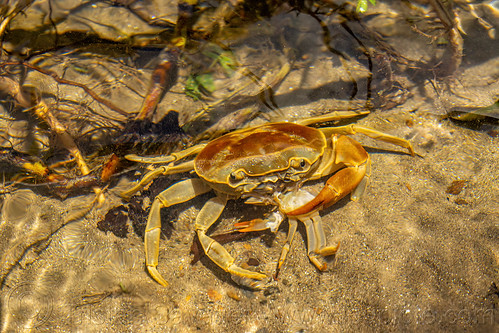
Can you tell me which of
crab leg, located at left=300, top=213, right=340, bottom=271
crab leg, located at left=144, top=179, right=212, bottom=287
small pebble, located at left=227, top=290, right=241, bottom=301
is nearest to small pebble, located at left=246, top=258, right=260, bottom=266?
small pebble, located at left=227, top=290, right=241, bottom=301

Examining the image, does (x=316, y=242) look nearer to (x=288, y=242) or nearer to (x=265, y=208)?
(x=288, y=242)

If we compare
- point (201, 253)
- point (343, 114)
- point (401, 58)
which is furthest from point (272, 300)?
point (401, 58)

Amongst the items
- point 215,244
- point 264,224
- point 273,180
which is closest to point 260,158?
point 273,180

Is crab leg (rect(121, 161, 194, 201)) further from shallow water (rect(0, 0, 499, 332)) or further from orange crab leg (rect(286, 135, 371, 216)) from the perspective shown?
orange crab leg (rect(286, 135, 371, 216))

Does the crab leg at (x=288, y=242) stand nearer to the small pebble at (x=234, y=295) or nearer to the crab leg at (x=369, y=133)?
the small pebble at (x=234, y=295)

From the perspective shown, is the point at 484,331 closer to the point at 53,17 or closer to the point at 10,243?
the point at 10,243

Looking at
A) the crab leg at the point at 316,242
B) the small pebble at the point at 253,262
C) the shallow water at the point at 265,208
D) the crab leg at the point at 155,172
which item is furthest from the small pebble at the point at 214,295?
the crab leg at the point at 155,172

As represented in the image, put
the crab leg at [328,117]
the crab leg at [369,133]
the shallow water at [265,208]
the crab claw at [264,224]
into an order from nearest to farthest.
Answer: the shallow water at [265,208] < the crab claw at [264,224] < the crab leg at [369,133] < the crab leg at [328,117]
